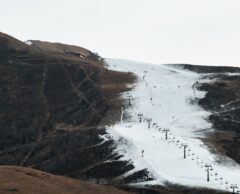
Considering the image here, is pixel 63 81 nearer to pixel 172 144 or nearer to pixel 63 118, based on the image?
pixel 63 118

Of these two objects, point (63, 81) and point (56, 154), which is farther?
point (63, 81)

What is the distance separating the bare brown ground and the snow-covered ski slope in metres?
13.6

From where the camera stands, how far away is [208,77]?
185000mm

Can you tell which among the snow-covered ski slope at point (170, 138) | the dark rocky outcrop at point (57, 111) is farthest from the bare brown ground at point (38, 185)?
the dark rocky outcrop at point (57, 111)

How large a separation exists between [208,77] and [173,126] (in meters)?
60.2

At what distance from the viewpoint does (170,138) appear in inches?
4503

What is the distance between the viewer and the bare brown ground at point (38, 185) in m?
69.8

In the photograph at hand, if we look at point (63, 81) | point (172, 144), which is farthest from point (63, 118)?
point (172, 144)

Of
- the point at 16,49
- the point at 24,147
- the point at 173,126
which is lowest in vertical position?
the point at 24,147

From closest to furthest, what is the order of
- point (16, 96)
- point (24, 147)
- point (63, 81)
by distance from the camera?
point (24, 147) → point (16, 96) → point (63, 81)

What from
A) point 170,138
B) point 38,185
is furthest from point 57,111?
point 38,185

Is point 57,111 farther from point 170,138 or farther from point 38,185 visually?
point 38,185

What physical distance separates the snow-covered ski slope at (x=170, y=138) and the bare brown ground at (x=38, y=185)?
13552 millimetres

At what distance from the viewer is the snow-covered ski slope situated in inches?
3629
